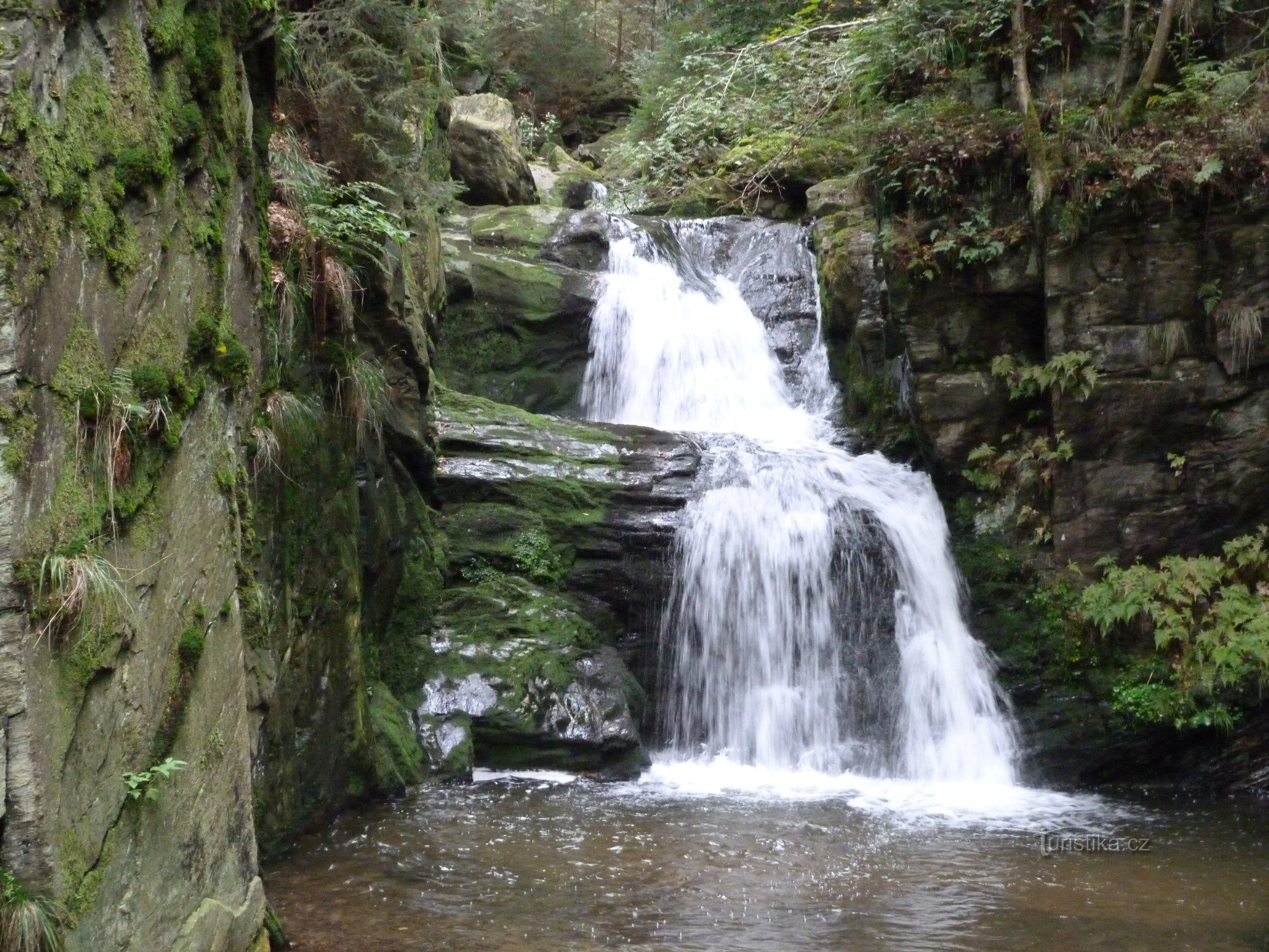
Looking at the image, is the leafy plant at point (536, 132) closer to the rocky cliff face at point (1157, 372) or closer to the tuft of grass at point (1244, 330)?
the rocky cliff face at point (1157, 372)

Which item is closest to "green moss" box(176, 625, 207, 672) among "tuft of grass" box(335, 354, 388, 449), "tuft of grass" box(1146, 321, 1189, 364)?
"tuft of grass" box(335, 354, 388, 449)

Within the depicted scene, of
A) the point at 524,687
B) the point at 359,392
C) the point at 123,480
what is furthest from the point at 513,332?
A: the point at 123,480

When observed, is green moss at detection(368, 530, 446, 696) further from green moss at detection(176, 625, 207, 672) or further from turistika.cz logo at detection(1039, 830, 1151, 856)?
turistika.cz logo at detection(1039, 830, 1151, 856)

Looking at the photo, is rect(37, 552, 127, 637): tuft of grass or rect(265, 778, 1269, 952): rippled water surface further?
rect(265, 778, 1269, 952): rippled water surface

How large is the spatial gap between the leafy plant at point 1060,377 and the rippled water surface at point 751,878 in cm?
378

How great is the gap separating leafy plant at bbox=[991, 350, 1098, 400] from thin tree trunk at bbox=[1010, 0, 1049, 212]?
143cm

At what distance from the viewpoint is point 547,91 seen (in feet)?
82.7

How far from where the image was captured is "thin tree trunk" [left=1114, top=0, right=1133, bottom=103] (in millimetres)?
10773

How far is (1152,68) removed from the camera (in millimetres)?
10500

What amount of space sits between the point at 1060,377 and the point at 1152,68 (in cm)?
320

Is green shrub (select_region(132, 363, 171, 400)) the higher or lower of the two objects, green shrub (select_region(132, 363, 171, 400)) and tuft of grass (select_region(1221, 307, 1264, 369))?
the lower

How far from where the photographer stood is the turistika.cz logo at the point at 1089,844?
7355mm

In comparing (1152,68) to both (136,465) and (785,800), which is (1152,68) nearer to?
(785,800)

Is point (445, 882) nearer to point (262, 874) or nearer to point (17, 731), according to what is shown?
point (262, 874)
